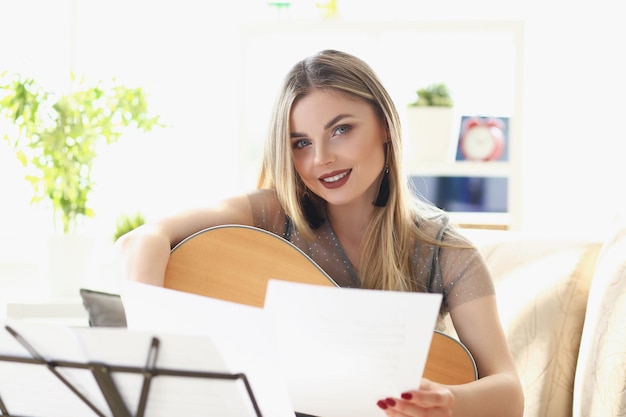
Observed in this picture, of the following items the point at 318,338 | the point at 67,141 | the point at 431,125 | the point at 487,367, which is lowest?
the point at 487,367

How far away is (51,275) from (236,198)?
1473 mm

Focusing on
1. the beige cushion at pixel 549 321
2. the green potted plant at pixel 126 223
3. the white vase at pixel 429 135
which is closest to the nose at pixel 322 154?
the beige cushion at pixel 549 321

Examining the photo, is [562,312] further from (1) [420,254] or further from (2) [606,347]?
(1) [420,254]

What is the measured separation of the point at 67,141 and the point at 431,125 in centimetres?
138

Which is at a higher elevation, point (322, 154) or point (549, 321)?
point (322, 154)

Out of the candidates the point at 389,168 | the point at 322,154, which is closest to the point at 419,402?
the point at 322,154

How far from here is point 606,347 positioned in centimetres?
167

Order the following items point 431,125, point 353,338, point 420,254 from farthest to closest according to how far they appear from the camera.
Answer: point 431,125, point 420,254, point 353,338

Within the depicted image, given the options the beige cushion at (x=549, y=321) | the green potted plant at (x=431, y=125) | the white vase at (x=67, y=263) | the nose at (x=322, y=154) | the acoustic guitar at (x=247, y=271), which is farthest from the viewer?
the green potted plant at (x=431, y=125)

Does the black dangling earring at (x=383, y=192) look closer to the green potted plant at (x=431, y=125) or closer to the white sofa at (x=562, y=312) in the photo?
the white sofa at (x=562, y=312)

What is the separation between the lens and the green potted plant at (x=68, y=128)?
290 cm

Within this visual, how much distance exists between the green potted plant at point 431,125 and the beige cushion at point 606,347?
5.42 feet

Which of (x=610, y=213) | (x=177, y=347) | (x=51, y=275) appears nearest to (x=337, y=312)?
(x=177, y=347)

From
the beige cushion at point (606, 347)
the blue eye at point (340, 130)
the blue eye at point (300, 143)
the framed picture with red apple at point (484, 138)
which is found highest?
the framed picture with red apple at point (484, 138)
